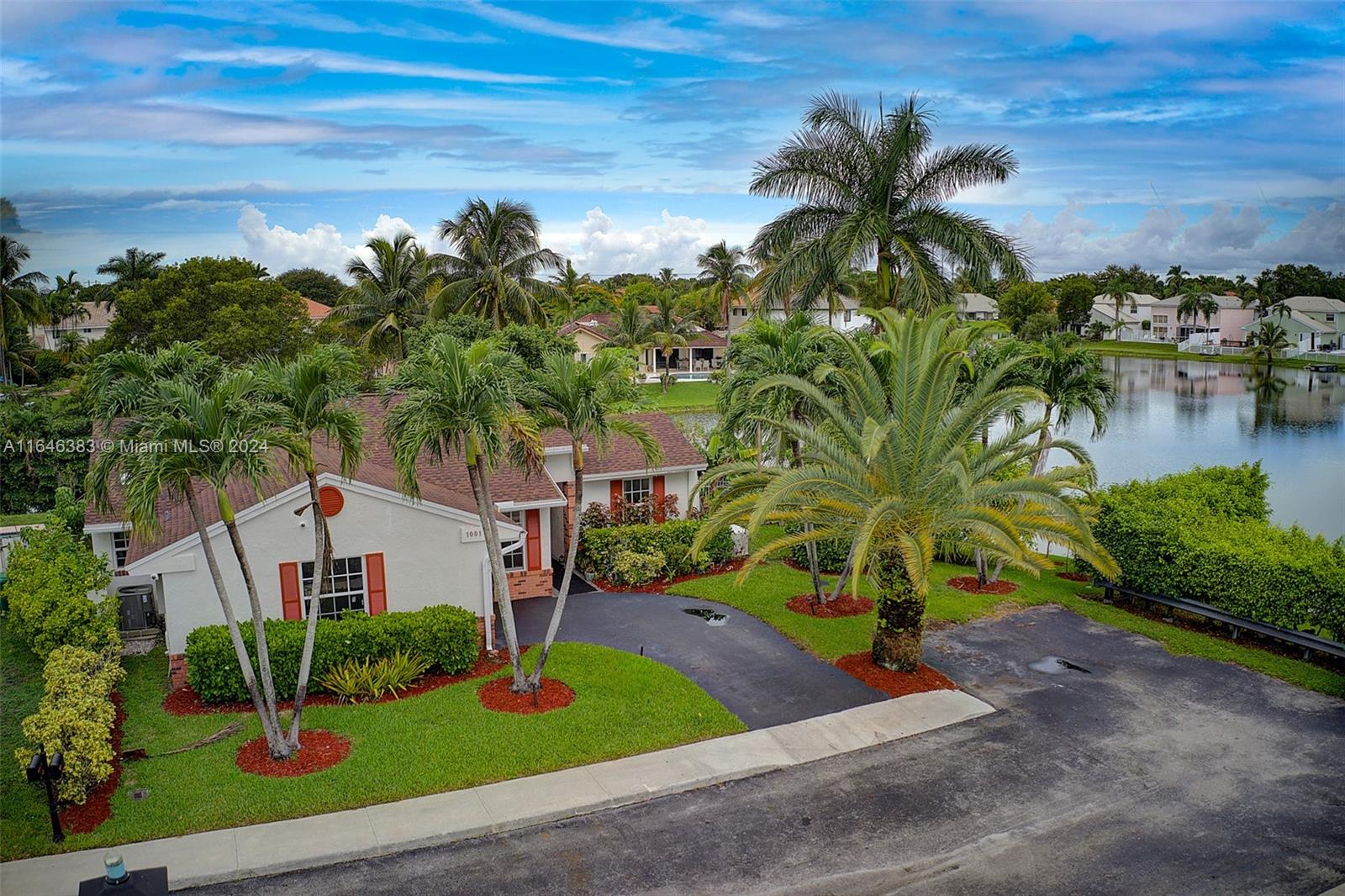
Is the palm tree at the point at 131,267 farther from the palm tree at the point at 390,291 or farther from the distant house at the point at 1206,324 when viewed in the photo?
the distant house at the point at 1206,324

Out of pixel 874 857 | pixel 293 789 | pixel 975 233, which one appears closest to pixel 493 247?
pixel 975 233

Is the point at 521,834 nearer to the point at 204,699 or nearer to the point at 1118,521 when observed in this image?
the point at 204,699

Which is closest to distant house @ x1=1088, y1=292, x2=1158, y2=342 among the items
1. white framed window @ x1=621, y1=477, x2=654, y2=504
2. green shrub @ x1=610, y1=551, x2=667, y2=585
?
white framed window @ x1=621, y1=477, x2=654, y2=504

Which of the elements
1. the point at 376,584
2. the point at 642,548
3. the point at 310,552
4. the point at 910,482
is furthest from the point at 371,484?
the point at 910,482

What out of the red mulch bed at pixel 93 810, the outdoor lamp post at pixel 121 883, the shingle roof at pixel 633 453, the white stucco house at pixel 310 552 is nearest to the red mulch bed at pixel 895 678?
the white stucco house at pixel 310 552

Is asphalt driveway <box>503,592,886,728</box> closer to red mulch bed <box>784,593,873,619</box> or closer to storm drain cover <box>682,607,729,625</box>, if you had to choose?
storm drain cover <box>682,607,729,625</box>

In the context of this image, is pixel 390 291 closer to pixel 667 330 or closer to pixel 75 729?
pixel 667 330
